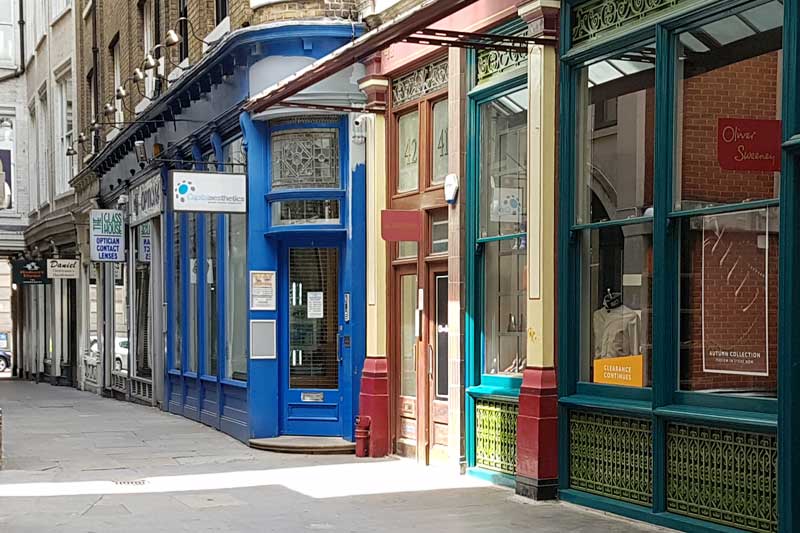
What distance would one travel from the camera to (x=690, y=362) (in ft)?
30.3

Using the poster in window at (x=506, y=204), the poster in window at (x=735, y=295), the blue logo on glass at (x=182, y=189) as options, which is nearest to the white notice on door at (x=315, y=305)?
the blue logo on glass at (x=182, y=189)

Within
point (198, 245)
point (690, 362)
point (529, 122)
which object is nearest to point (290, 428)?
point (198, 245)

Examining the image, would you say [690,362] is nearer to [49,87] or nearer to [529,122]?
[529,122]

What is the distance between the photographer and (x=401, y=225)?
13234 millimetres

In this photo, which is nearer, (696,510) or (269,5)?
(696,510)

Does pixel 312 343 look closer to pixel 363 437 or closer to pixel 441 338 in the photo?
pixel 363 437

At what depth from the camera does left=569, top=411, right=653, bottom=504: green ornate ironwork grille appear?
9586mm

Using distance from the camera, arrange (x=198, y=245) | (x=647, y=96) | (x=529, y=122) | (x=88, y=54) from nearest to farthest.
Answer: (x=647, y=96)
(x=529, y=122)
(x=198, y=245)
(x=88, y=54)

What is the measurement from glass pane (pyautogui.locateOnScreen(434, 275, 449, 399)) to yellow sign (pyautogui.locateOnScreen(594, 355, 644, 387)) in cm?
279

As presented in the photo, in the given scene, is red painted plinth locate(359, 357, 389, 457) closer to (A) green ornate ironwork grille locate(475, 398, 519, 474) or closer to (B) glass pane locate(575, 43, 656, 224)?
(A) green ornate ironwork grille locate(475, 398, 519, 474)

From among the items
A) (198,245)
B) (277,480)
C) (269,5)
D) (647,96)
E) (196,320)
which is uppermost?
(269,5)

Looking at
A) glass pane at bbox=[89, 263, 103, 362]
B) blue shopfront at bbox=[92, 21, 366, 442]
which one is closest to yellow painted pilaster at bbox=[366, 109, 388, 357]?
blue shopfront at bbox=[92, 21, 366, 442]

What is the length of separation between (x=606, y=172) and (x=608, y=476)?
2.59m

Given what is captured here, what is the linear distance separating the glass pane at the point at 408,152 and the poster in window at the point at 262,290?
7.56 feet
